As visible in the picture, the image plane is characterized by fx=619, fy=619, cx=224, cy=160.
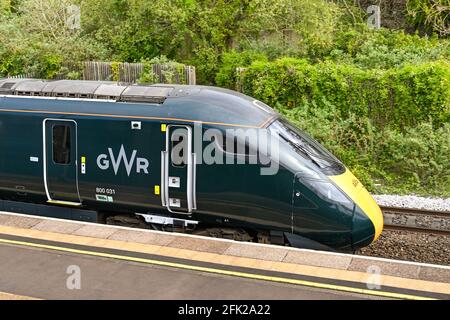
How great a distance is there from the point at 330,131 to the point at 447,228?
15.8 ft

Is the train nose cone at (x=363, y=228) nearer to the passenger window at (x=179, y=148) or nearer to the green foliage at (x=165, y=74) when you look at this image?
the passenger window at (x=179, y=148)

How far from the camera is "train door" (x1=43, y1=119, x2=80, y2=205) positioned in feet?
35.8

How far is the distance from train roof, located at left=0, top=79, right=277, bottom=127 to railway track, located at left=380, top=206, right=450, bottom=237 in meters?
4.14

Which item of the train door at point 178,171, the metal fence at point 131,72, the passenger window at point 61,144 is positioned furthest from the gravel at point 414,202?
the metal fence at point 131,72

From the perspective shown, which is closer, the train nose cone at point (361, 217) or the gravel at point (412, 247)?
the train nose cone at point (361, 217)

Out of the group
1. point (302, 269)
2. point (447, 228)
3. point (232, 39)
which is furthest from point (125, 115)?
point (232, 39)

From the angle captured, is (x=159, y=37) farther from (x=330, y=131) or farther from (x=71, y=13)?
(x=330, y=131)

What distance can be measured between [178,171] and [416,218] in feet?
18.6

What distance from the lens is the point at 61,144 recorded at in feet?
36.2

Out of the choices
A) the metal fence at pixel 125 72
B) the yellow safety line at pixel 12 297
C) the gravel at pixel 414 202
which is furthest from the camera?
the metal fence at pixel 125 72

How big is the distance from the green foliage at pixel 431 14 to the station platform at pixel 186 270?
54.1ft

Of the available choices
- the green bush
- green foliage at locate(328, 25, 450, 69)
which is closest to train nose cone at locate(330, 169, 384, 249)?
the green bush

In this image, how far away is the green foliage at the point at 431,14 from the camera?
22.8 m

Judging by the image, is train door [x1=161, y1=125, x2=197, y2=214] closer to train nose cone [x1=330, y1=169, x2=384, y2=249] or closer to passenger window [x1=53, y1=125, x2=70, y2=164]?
passenger window [x1=53, y1=125, x2=70, y2=164]
